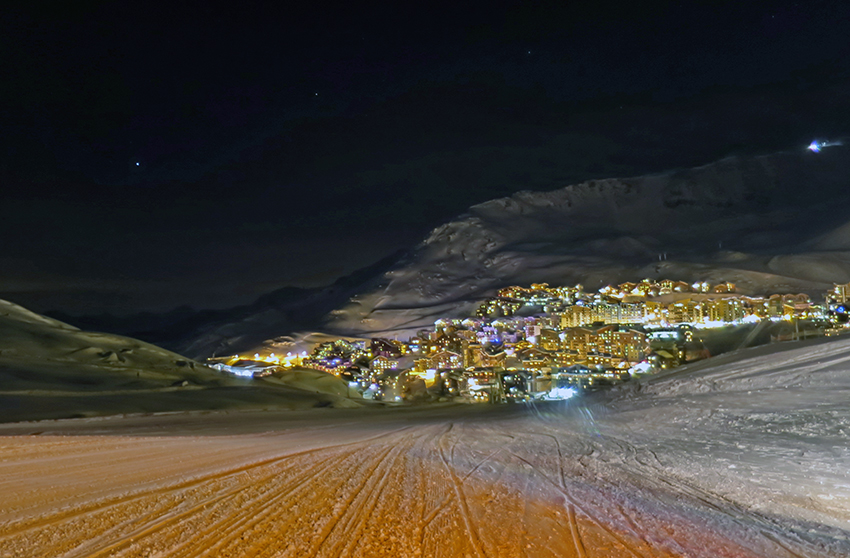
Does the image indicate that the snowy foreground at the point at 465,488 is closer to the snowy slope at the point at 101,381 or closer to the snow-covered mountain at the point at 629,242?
the snowy slope at the point at 101,381

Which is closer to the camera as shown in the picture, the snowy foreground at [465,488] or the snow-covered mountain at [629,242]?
the snowy foreground at [465,488]

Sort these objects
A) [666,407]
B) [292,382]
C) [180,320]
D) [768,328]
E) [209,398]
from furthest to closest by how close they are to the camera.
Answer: [180,320] → [768,328] → [292,382] → [209,398] → [666,407]

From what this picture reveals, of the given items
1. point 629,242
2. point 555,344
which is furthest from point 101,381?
point 629,242

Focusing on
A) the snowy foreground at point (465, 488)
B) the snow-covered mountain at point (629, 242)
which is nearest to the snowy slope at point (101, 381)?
the snowy foreground at point (465, 488)

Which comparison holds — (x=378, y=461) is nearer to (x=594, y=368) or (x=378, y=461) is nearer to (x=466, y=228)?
(x=594, y=368)

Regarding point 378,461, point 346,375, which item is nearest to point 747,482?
point 378,461

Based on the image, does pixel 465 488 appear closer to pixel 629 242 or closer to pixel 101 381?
pixel 101 381
